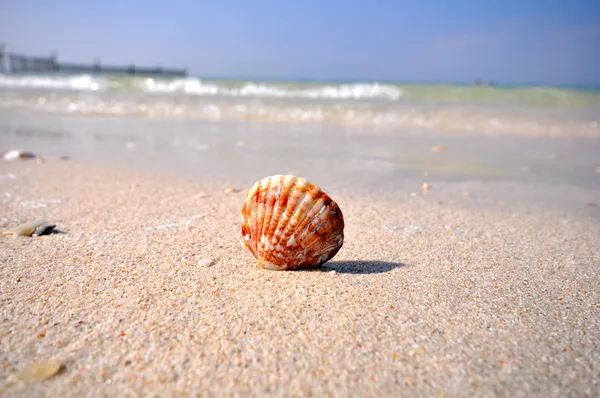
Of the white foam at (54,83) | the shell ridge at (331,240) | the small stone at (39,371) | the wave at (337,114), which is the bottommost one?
the small stone at (39,371)

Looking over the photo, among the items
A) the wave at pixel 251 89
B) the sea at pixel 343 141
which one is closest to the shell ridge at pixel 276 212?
the sea at pixel 343 141

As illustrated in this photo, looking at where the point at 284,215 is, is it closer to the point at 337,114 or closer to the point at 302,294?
the point at 302,294

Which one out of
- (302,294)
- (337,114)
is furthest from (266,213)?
(337,114)

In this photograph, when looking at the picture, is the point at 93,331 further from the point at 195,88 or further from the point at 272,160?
the point at 195,88

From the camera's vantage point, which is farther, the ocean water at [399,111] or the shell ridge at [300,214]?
the ocean water at [399,111]

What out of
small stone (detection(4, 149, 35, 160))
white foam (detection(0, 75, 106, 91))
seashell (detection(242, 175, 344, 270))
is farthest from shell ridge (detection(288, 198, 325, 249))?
white foam (detection(0, 75, 106, 91))

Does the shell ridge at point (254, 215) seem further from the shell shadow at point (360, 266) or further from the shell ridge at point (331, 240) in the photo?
the shell shadow at point (360, 266)
